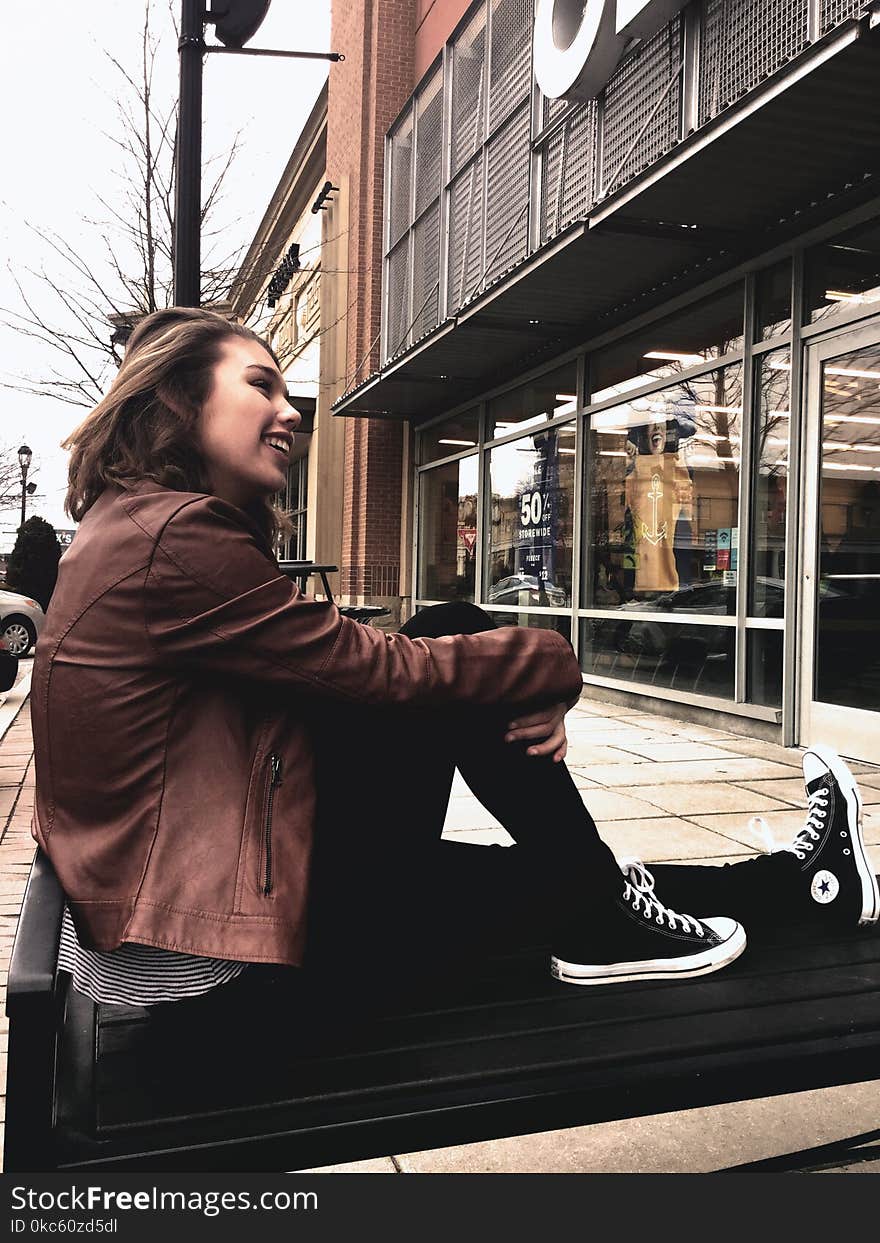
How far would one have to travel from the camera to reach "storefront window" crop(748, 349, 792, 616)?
7.69 meters

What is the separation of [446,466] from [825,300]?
8218 millimetres

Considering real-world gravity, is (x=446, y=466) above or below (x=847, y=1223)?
above

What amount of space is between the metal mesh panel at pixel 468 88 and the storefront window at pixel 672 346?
295cm

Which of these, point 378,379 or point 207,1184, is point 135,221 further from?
point 207,1184

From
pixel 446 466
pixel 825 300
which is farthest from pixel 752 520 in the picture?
pixel 446 466

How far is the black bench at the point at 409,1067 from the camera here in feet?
4.15

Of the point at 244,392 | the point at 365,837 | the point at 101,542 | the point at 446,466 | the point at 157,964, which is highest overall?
the point at 446,466

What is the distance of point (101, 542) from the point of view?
1.52m

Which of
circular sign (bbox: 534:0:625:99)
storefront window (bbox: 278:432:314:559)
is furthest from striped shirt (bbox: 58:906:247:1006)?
storefront window (bbox: 278:432:314:559)

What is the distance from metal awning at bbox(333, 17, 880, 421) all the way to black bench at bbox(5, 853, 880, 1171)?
4.75 meters

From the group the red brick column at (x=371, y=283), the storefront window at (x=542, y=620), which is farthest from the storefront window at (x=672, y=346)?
the red brick column at (x=371, y=283)

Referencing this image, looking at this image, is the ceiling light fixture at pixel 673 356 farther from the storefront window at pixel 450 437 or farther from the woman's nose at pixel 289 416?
the woman's nose at pixel 289 416

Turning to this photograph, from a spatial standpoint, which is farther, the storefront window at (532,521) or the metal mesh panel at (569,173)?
the storefront window at (532,521)

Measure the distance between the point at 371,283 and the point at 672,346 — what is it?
8.45 meters
